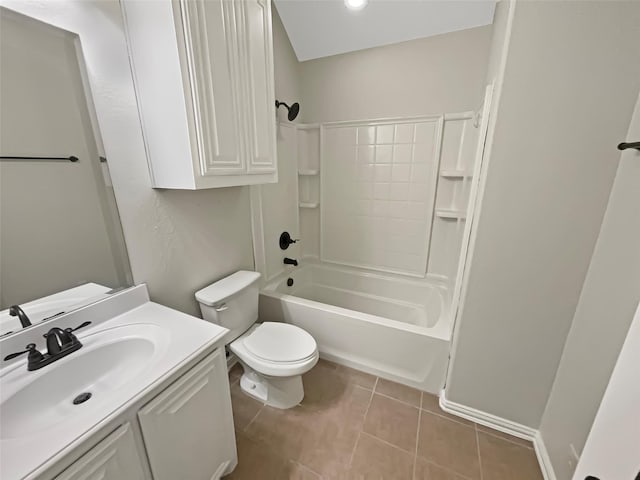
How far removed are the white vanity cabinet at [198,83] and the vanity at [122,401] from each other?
2.04ft

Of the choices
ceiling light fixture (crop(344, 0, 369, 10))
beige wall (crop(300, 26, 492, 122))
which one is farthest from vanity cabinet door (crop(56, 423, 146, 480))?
ceiling light fixture (crop(344, 0, 369, 10))

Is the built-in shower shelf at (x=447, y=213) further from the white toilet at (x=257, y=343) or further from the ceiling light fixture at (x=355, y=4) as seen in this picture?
the ceiling light fixture at (x=355, y=4)

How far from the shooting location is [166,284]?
138 centimetres

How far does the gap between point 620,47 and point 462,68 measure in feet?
3.68

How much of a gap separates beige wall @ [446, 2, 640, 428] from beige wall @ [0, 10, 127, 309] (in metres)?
1.69

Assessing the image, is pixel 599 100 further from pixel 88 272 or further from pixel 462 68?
pixel 88 272

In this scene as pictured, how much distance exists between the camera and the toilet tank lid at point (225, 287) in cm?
146

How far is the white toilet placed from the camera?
1.43m

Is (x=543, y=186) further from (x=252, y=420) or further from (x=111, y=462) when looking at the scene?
(x=252, y=420)

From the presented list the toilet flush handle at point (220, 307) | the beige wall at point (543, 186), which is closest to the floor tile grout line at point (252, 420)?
the toilet flush handle at point (220, 307)

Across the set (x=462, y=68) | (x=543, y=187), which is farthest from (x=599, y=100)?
(x=462, y=68)

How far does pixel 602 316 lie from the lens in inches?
37.7

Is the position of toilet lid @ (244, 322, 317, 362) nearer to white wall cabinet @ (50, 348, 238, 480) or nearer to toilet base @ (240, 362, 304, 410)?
toilet base @ (240, 362, 304, 410)

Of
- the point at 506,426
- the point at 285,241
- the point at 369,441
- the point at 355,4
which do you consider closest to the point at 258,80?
the point at 355,4
